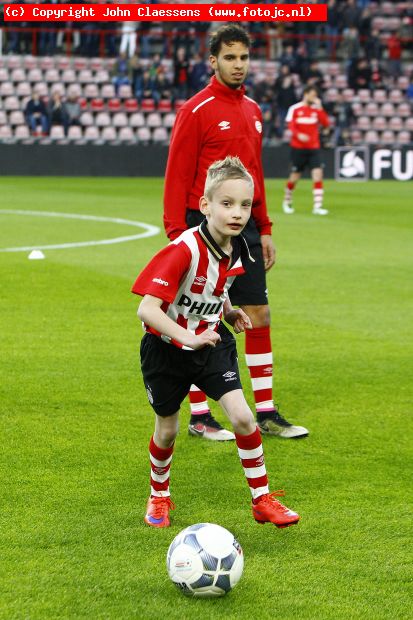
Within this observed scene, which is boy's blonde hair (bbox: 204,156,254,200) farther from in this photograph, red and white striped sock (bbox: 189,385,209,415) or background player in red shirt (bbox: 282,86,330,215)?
background player in red shirt (bbox: 282,86,330,215)

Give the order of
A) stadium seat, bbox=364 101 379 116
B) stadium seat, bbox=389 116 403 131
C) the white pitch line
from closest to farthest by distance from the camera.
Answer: the white pitch line < stadium seat, bbox=389 116 403 131 < stadium seat, bbox=364 101 379 116

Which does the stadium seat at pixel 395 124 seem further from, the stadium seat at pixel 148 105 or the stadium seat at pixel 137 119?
the stadium seat at pixel 137 119

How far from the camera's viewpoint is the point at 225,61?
19.7 ft

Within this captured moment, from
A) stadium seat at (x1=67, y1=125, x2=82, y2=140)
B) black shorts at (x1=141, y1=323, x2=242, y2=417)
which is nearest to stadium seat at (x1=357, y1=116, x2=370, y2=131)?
stadium seat at (x1=67, y1=125, x2=82, y2=140)

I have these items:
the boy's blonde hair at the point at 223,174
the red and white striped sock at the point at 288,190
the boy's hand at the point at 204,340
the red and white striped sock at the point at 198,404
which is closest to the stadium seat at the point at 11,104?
the red and white striped sock at the point at 288,190

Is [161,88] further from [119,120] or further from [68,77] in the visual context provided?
[68,77]

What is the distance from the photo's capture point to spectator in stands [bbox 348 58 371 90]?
32.8 metres

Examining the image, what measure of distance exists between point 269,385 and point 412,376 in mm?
1749

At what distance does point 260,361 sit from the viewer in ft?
21.1

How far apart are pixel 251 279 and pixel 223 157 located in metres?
0.70

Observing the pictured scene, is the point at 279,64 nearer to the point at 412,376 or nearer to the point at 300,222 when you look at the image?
the point at 300,222

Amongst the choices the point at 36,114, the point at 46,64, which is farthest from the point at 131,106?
the point at 36,114

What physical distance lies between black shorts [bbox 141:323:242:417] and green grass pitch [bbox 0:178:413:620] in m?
0.56

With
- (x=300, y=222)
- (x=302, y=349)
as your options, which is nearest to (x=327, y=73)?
(x=300, y=222)
